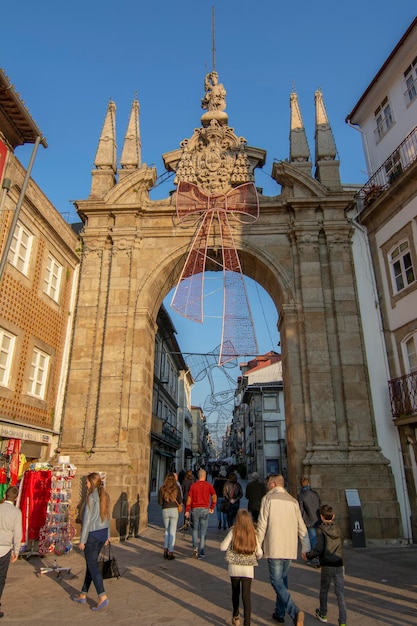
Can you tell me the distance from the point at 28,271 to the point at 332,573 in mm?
10476

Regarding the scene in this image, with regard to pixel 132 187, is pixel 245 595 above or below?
below

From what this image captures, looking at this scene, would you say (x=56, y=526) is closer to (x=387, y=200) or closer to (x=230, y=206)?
(x=230, y=206)

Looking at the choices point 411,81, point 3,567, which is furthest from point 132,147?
point 3,567

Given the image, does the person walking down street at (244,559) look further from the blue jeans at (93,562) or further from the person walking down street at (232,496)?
→ the person walking down street at (232,496)

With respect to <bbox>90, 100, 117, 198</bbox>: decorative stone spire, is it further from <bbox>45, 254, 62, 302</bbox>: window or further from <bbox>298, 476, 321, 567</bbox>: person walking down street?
<bbox>298, 476, 321, 567</bbox>: person walking down street

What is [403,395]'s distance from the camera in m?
12.2

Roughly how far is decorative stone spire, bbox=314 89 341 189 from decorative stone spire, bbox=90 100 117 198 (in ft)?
25.1

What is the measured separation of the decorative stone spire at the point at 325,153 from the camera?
1569 cm

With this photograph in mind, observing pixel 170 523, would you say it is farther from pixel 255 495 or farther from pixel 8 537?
→ pixel 8 537

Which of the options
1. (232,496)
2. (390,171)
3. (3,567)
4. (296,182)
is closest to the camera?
(3,567)

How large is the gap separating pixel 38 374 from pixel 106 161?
8358mm

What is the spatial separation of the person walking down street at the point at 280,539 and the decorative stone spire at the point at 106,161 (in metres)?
13.1

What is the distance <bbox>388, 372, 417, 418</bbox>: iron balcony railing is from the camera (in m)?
11.8

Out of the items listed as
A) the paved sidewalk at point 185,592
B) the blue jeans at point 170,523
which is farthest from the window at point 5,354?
the blue jeans at point 170,523
